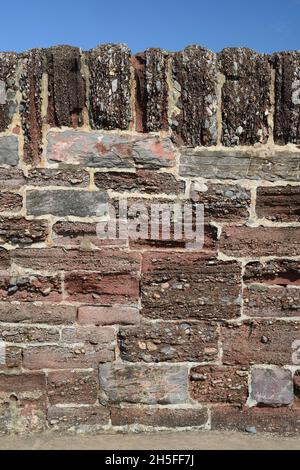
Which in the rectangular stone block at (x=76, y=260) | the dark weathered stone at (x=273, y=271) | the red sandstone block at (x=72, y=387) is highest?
the rectangular stone block at (x=76, y=260)

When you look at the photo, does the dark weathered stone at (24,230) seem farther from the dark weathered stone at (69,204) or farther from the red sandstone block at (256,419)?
the red sandstone block at (256,419)

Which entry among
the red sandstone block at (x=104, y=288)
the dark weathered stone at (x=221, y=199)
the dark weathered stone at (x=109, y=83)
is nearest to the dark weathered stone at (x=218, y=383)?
the red sandstone block at (x=104, y=288)

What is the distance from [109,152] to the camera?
3646 millimetres

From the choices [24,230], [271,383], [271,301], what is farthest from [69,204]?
[271,383]

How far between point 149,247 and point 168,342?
55cm

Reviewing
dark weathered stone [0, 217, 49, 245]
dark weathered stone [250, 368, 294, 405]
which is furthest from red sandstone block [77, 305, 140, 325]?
dark weathered stone [250, 368, 294, 405]

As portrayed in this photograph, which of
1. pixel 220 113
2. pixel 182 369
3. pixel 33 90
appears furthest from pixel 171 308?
pixel 33 90

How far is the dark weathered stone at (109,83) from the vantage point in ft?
11.9

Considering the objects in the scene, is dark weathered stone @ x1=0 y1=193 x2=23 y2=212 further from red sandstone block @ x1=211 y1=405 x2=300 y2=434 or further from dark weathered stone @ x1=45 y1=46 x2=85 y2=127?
red sandstone block @ x1=211 y1=405 x2=300 y2=434

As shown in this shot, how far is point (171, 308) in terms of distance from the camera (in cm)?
371

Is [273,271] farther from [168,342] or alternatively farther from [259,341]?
[168,342]

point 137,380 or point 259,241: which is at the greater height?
point 259,241

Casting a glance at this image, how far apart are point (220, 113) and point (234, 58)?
0.31 m

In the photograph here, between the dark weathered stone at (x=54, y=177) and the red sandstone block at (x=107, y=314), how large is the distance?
711 mm
